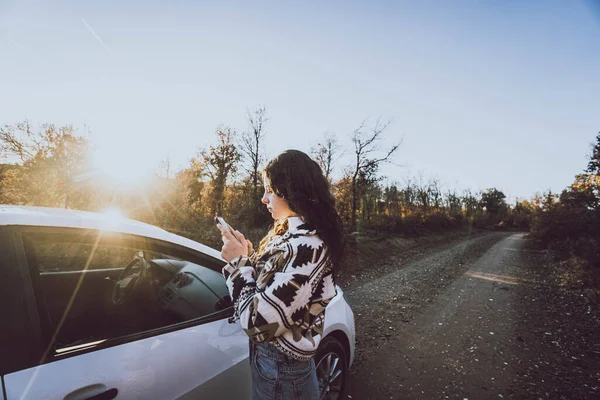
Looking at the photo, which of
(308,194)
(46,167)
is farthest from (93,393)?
(46,167)

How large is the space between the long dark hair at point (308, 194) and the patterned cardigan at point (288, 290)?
0.04m

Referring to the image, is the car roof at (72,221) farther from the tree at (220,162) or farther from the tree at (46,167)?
the tree at (220,162)

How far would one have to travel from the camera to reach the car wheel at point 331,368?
2.21 m

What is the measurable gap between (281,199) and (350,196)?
1998 cm

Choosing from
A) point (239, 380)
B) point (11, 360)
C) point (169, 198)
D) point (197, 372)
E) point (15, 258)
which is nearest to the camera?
point (11, 360)

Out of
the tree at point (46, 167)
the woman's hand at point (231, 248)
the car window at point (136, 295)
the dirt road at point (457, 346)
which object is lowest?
the dirt road at point (457, 346)

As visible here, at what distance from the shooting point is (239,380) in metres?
1.67

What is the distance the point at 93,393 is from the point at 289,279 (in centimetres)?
97

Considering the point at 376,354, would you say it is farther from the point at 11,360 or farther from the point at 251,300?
the point at 11,360

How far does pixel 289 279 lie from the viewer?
106 cm

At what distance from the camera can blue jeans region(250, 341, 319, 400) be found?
1.27 meters

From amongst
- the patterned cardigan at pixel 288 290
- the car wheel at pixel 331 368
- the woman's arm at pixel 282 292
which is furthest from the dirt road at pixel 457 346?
the woman's arm at pixel 282 292

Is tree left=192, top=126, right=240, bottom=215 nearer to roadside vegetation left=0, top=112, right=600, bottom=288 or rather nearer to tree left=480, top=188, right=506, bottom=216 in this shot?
roadside vegetation left=0, top=112, right=600, bottom=288

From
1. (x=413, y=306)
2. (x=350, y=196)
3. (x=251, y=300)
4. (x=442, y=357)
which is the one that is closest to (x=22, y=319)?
(x=251, y=300)
